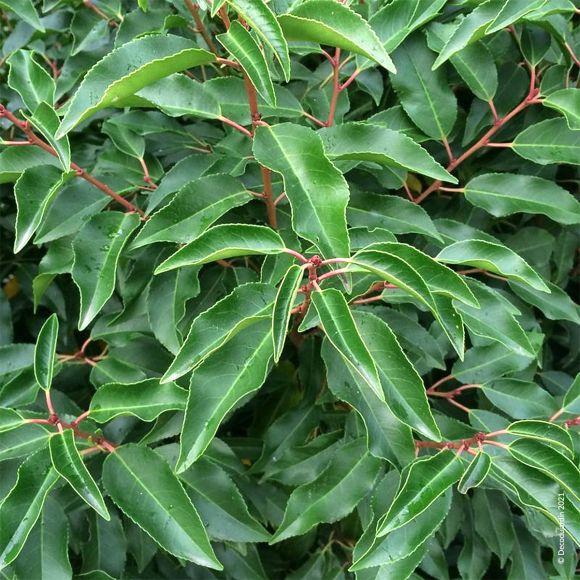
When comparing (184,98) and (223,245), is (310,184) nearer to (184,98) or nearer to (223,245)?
(223,245)

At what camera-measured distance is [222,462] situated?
1.21 meters

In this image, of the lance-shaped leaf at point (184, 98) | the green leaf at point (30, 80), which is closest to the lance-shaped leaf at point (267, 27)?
the lance-shaped leaf at point (184, 98)

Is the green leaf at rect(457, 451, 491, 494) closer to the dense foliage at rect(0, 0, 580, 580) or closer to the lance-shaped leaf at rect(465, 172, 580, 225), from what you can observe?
the dense foliage at rect(0, 0, 580, 580)

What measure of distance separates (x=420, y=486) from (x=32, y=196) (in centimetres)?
70

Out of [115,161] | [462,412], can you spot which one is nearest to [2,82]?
[115,161]

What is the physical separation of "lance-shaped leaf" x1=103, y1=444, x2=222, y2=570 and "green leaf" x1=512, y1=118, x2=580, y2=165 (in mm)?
821

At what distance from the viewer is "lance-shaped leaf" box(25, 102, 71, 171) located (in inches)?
37.5

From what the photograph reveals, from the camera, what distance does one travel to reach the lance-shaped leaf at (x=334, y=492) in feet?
3.50

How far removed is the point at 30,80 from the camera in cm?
113

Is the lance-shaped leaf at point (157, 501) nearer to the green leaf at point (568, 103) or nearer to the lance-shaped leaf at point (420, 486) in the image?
the lance-shaped leaf at point (420, 486)

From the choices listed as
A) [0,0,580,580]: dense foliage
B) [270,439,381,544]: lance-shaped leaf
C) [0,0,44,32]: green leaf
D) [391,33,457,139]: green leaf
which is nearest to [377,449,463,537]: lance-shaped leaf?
[0,0,580,580]: dense foliage

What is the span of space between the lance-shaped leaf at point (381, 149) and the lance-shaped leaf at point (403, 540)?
0.47 meters

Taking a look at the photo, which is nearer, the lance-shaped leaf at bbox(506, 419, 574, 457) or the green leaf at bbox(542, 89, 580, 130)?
the lance-shaped leaf at bbox(506, 419, 574, 457)

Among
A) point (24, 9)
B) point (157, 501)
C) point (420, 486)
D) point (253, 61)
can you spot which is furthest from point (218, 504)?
point (24, 9)
